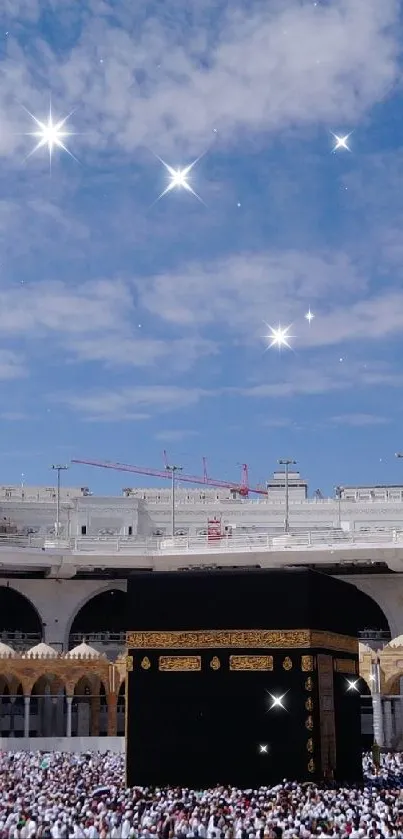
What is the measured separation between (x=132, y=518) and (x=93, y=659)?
13325 mm

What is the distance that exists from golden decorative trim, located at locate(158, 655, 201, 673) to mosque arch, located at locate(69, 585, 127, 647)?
18.9m

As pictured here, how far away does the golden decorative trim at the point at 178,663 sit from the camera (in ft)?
55.8

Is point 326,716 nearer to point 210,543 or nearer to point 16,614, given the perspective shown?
point 210,543

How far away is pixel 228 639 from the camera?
17000 mm

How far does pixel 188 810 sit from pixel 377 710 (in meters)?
12.9

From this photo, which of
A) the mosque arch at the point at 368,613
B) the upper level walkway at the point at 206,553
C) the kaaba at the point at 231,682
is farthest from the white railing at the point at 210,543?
the kaaba at the point at 231,682

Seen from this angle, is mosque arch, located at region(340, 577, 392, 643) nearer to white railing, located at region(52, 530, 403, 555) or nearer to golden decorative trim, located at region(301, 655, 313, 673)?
white railing, located at region(52, 530, 403, 555)

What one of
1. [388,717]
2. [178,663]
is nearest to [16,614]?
[388,717]

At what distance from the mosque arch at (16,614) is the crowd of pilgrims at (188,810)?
704 inches

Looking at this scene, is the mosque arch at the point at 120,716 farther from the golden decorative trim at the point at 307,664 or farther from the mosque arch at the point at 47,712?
the golden decorative trim at the point at 307,664

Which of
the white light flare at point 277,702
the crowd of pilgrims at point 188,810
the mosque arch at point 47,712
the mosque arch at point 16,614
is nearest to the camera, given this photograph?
the crowd of pilgrims at point 188,810

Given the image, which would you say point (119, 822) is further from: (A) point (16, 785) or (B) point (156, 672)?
(B) point (156, 672)

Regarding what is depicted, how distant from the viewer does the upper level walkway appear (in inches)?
1243

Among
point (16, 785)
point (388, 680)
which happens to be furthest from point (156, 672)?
point (388, 680)
